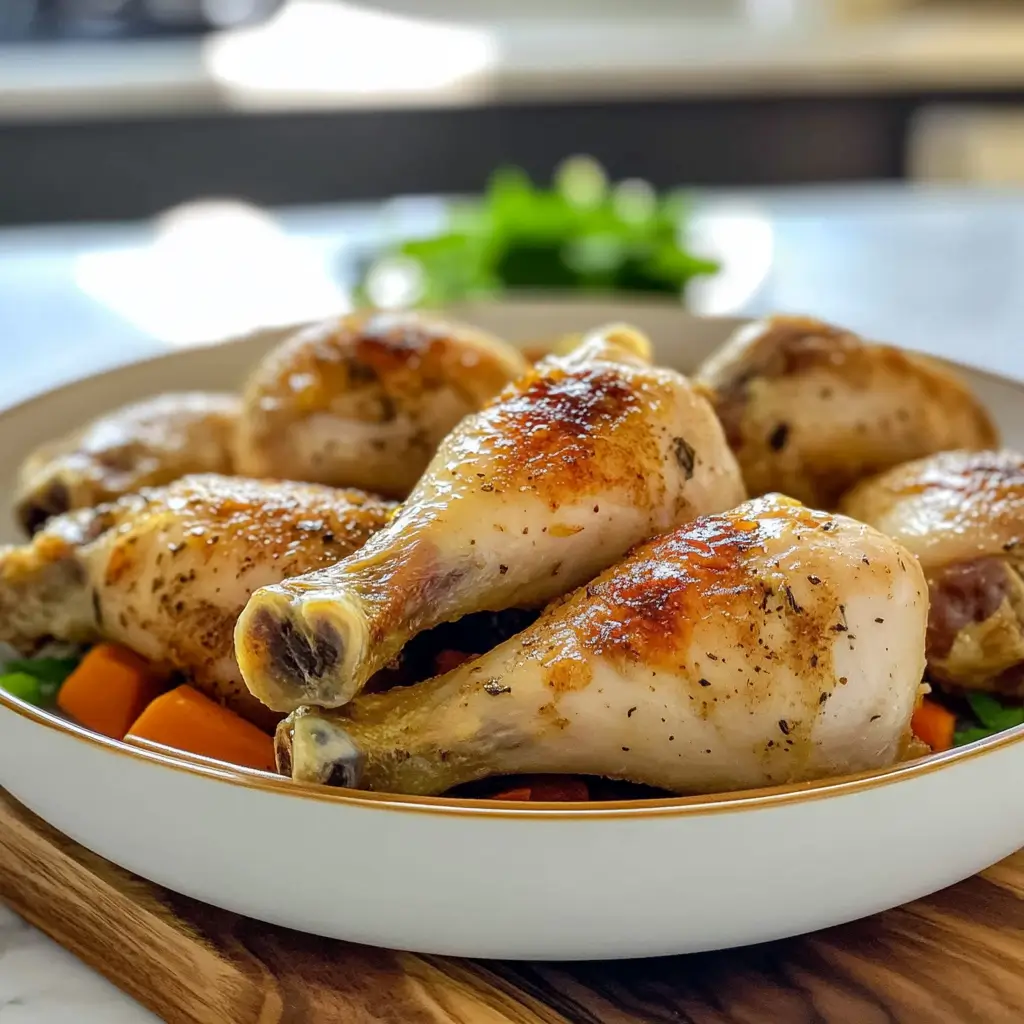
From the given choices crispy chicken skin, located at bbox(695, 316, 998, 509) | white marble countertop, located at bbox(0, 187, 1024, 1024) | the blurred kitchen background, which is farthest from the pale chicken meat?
the blurred kitchen background

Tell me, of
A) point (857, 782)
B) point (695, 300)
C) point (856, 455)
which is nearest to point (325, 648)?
point (857, 782)

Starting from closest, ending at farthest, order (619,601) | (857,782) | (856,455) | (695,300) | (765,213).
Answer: (857,782) < (619,601) < (856,455) < (695,300) < (765,213)

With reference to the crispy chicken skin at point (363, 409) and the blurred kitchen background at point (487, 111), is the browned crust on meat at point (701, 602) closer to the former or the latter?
the crispy chicken skin at point (363, 409)

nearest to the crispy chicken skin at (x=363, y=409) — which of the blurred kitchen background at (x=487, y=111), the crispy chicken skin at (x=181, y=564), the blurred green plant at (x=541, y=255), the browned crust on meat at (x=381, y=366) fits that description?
the browned crust on meat at (x=381, y=366)

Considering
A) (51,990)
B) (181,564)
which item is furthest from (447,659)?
(51,990)

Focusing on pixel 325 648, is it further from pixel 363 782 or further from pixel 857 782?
pixel 857 782

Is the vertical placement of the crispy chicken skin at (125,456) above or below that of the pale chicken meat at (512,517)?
below

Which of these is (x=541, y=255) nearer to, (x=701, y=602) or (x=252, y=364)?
(x=252, y=364)
